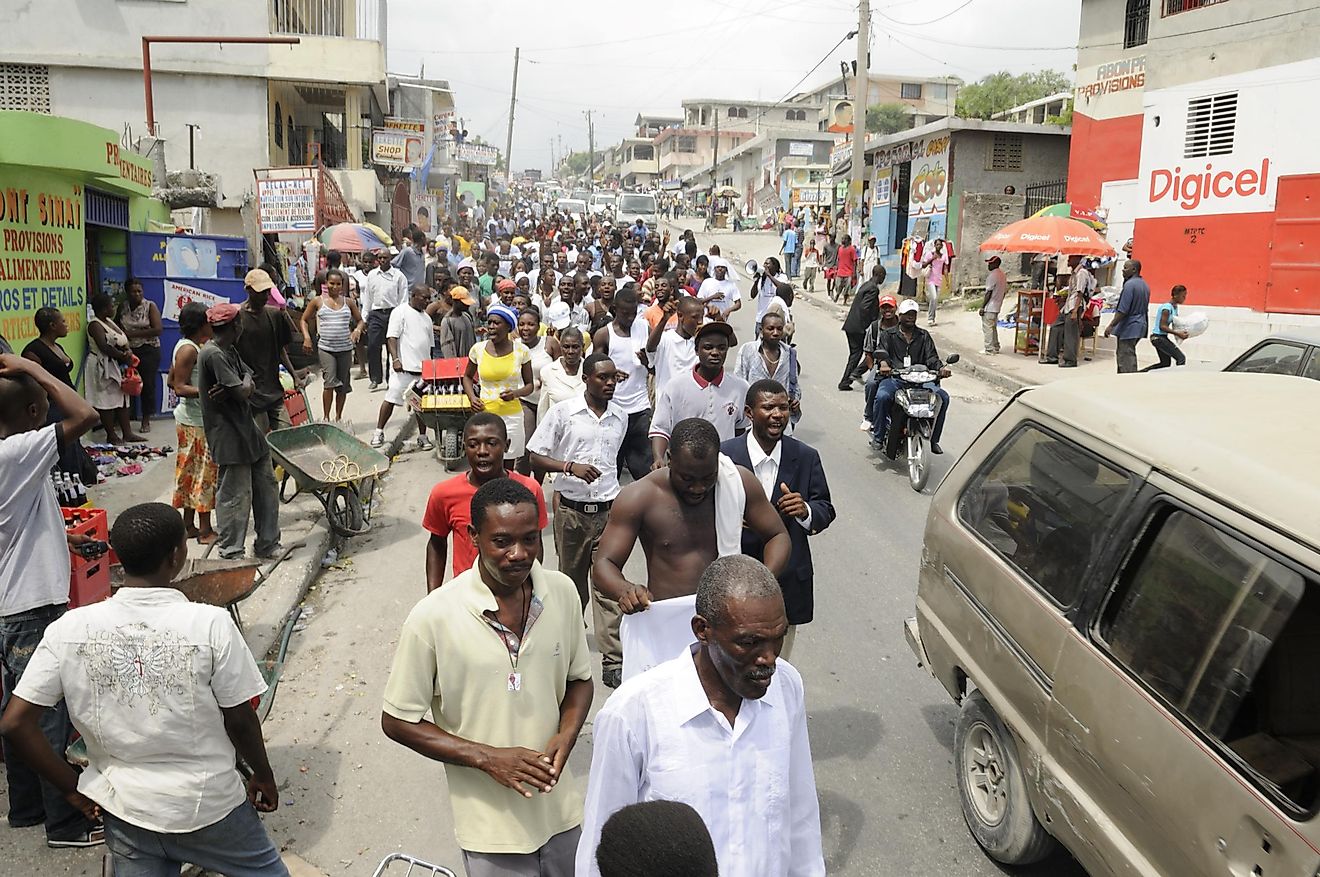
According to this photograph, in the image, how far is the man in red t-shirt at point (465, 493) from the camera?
4.43 meters

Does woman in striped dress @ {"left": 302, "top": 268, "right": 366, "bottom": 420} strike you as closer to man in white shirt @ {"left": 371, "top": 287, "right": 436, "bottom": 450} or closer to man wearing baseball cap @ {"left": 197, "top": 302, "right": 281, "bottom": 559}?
man in white shirt @ {"left": 371, "top": 287, "right": 436, "bottom": 450}

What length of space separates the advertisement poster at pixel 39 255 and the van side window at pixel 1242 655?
9.15m

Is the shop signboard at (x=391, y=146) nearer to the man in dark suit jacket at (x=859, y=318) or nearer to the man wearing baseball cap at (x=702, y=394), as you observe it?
the man in dark suit jacket at (x=859, y=318)

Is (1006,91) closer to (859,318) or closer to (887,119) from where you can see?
(887,119)

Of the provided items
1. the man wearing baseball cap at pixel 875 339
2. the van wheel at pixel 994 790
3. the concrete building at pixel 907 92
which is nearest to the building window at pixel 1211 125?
the man wearing baseball cap at pixel 875 339

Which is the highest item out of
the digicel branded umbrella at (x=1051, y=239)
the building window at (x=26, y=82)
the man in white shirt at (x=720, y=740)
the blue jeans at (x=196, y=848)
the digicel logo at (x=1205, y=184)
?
the building window at (x=26, y=82)

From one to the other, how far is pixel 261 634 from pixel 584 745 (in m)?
2.48

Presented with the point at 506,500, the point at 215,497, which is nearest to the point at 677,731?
the point at 506,500

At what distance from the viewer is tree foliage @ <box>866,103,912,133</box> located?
73.9 metres

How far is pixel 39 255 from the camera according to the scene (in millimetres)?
9711

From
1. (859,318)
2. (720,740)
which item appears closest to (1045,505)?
(720,740)

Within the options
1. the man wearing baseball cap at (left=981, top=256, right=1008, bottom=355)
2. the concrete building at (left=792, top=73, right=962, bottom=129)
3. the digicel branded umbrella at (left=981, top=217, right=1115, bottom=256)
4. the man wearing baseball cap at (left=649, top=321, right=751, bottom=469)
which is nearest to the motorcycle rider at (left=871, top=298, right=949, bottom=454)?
the man wearing baseball cap at (left=649, top=321, right=751, bottom=469)

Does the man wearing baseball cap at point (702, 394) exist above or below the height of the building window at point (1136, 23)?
below

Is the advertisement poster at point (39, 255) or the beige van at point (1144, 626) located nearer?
the beige van at point (1144, 626)
